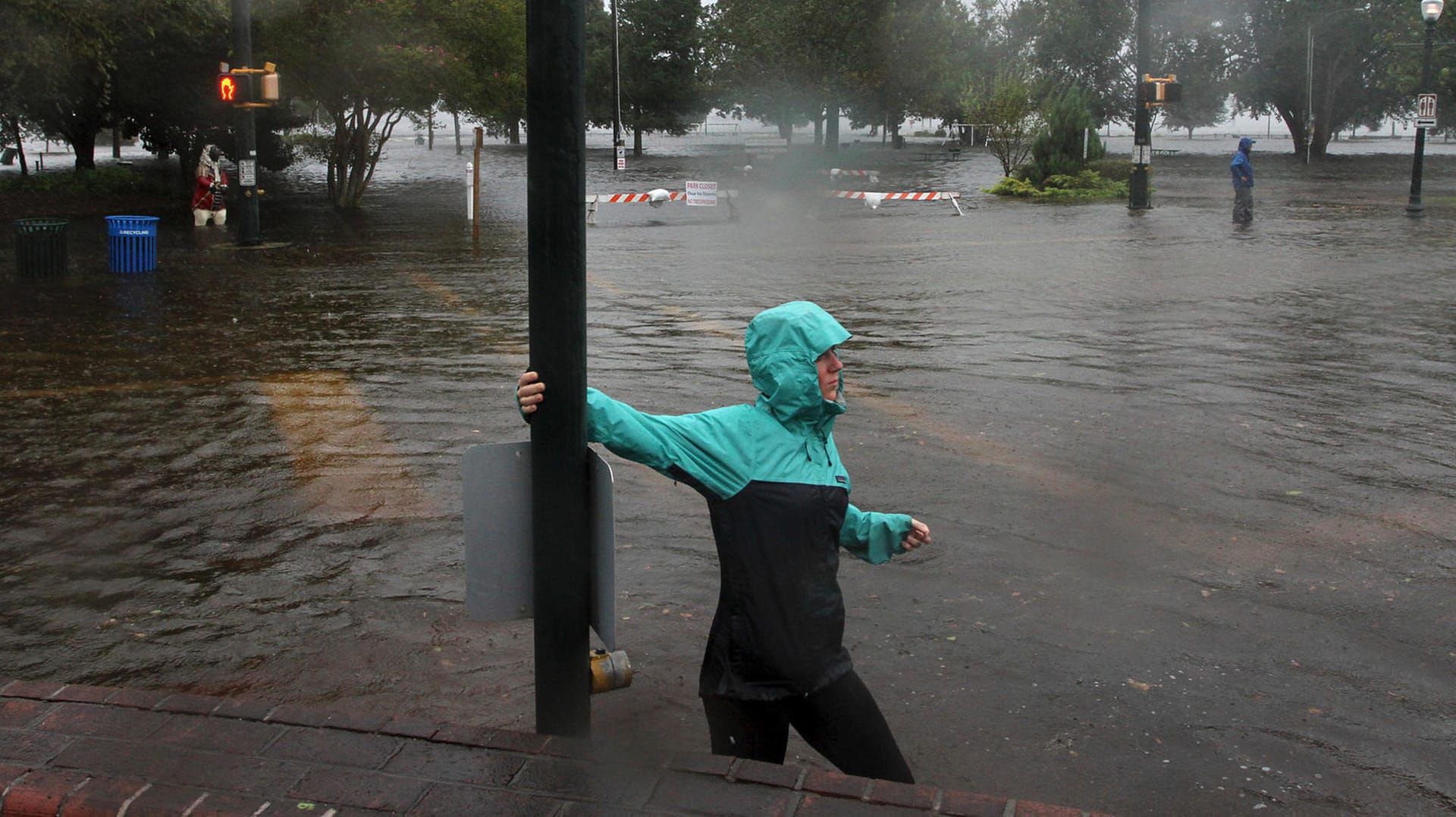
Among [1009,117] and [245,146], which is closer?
[245,146]

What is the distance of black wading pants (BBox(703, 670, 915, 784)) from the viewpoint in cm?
372

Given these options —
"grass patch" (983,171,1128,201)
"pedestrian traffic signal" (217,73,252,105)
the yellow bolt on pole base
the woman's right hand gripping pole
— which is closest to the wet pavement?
the yellow bolt on pole base

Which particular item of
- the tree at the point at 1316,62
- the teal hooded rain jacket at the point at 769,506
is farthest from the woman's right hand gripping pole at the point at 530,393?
the tree at the point at 1316,62

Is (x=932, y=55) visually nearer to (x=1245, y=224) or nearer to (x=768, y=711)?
(x=1245, y=224)

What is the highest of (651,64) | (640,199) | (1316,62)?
(651,64)

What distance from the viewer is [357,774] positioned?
391cm

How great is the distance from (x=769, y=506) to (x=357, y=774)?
1375 mm

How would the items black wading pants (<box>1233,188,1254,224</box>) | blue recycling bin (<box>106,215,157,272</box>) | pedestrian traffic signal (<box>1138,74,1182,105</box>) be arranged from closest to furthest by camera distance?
1. blue recycling bin (<box>106,215,157,272</box>)
2. black wading pants (<box>1233,188,1254,224</box>)
3. pedestrian traffic signal (<box>1138,74,1182,105</box>)

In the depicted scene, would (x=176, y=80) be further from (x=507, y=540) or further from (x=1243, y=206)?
(x=507, y=540)

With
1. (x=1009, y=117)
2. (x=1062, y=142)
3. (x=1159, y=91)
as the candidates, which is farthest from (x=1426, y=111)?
(x=1009, y=117)

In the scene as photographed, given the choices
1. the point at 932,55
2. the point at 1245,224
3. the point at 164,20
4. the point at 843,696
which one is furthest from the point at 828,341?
the point at 932,55

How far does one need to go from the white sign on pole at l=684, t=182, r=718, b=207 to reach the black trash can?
1282 cm

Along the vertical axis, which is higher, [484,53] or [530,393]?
[484,53]

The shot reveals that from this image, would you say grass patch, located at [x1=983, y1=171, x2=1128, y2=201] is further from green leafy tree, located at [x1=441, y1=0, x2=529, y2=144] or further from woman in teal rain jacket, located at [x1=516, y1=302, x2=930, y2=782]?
woman in teal rain jacket, located at [x1=516, y1=302, x2=930, y2=782]
